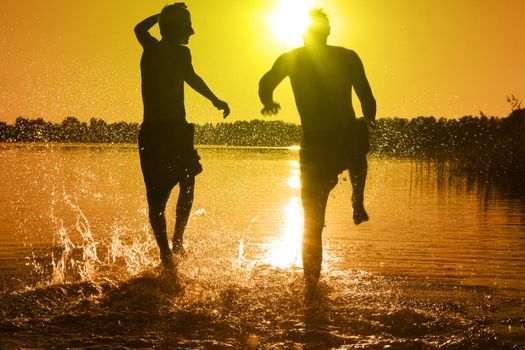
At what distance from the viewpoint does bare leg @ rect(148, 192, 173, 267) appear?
7.78 metres

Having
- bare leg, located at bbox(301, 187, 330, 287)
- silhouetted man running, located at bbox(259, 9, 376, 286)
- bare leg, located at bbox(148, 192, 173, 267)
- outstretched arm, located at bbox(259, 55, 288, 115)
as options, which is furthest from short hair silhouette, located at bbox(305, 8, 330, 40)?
bare leg, located at bbox(148, 192, 173, 267)

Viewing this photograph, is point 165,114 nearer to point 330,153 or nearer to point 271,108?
Result: point 271,108

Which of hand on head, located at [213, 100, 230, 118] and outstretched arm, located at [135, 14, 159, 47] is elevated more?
outstretched arm, located at [135, 14, 159, 47]

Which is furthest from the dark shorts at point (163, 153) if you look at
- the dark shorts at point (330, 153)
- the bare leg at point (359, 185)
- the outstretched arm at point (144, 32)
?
the bare leg at point (359, 185)

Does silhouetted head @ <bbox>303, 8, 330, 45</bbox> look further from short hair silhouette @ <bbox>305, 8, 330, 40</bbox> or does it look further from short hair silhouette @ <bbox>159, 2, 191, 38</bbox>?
short hair silhouette @ <bbox>159, 2, 191, 38</bbox>

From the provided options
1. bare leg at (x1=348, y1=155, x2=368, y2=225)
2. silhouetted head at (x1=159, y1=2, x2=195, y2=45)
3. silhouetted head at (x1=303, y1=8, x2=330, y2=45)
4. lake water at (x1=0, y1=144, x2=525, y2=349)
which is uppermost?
silhouetted head at (x1=159, y1=2, x2=195, y2=45)

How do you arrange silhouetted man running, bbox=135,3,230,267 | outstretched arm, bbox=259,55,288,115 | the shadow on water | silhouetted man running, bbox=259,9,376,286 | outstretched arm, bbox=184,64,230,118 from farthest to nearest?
outstretched arm, bbox=184,64,230,118
silhouetted man running, bbox=135,3,230,267
outstretched arm, bbox=259,55,288,115
silhouetted man running, bbox=259,9,376,286
the shadow on water

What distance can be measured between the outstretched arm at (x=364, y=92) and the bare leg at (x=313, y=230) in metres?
0.92

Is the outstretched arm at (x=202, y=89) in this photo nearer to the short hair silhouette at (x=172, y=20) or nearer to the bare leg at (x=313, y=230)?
the short hair silhouette at (x=172, y=20)

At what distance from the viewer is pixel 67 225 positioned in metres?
12.6

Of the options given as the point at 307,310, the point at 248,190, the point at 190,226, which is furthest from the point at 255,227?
the point at 248,190

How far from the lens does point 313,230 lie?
6984 millimetres

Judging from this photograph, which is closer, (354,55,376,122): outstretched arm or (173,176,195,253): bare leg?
(354,55,376,122): outstretched arm

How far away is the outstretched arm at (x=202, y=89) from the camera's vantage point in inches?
314
